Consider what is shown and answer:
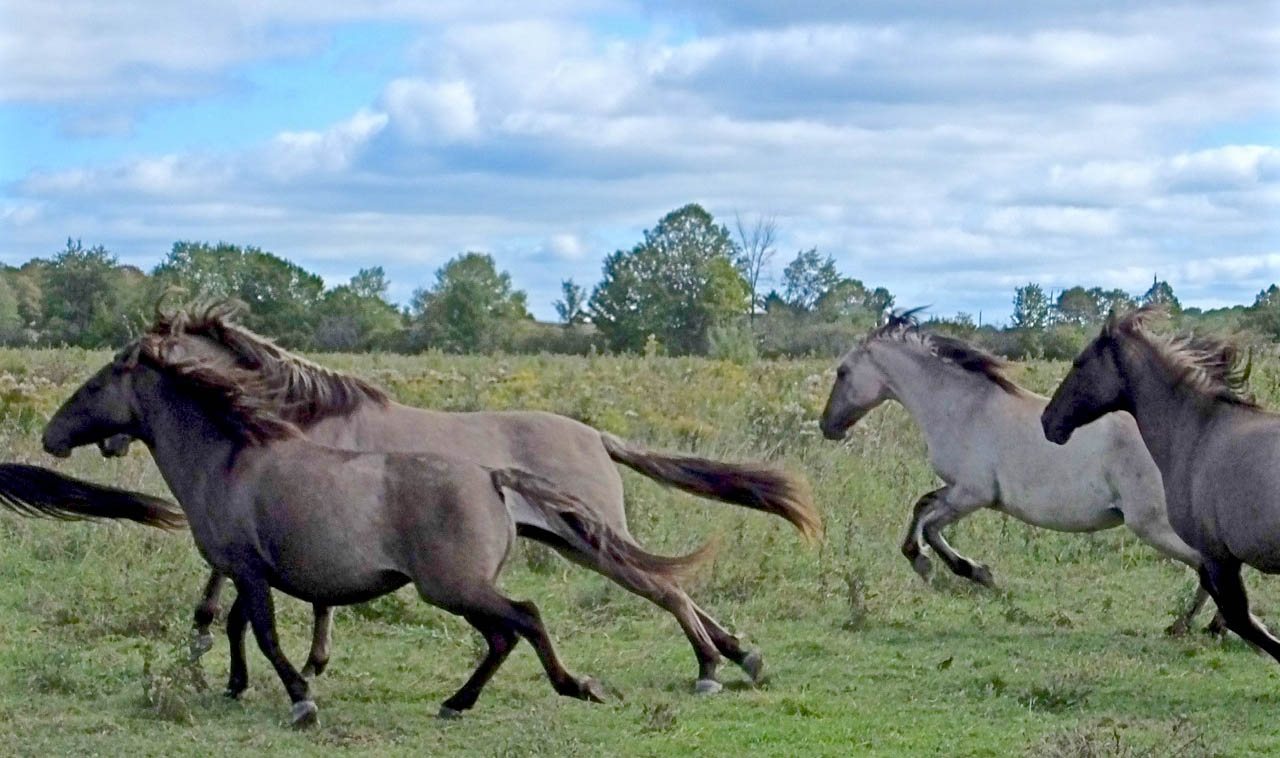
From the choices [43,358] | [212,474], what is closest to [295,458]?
[212,474]

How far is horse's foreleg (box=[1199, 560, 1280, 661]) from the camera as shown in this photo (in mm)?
7090

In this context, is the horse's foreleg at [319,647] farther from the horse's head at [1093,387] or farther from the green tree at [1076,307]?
the green tree at [1076,307]

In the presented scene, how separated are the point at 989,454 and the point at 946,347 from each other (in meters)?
0.89

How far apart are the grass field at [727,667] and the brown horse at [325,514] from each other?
398mm

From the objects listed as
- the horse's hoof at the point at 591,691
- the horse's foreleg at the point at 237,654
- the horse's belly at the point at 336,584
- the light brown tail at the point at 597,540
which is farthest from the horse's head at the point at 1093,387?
the horse's foreleg at the point at 237,654

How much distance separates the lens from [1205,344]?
760cm

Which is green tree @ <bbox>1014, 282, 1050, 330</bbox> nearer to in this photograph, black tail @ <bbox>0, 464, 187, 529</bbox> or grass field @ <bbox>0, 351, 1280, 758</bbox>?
grass field @ <bbox>0, 351, 1280, 758</bbox>

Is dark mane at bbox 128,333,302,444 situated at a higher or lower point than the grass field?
higher

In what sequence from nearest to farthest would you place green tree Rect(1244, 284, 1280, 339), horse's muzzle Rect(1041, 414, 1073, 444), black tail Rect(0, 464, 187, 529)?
black tail Rect(0, 464, 187, 529)
horse's muzzle Rect(1041, 414, 1073, 444)
green tree Rect(1244, 284, 1280, 339)

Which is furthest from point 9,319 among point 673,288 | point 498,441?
point 498,441

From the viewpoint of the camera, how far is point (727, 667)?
7691 millimetres

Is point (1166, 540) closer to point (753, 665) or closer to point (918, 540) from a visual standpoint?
point (918, 540)

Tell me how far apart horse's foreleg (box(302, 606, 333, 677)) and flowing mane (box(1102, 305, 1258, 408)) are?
4.05 metres

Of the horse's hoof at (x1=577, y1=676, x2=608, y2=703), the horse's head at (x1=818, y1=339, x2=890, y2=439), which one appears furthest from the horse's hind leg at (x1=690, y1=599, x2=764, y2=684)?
the horse's head at (x1=818, y1=339, x2=890, y2=439)
